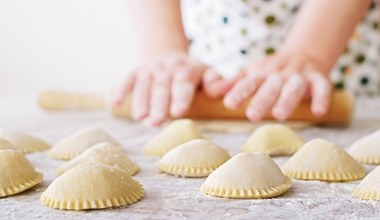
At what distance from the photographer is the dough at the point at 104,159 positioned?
42.4 inches

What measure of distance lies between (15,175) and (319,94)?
0.87 m

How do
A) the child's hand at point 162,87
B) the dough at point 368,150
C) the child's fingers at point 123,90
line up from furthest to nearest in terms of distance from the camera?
the child's fingers at point 123,90
the child's hand at point 162,87
the dough at point 368,150

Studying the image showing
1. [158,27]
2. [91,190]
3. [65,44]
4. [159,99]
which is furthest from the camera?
[65,44]

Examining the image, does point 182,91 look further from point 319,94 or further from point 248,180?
point 248,180

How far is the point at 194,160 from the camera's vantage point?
3.58ft

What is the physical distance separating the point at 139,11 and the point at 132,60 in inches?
59.2

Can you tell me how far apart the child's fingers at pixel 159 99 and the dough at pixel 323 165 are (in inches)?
22.7

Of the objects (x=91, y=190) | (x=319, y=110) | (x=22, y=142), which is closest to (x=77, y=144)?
(x=22, y=142)

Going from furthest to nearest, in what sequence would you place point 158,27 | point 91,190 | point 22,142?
point 158,27
point 22,142
point 91,190

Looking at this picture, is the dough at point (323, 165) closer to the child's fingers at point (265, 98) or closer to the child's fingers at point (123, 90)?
the child's fingers at point (265, 98)

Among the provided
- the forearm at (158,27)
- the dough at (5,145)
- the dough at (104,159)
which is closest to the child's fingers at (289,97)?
the forearm at (158,27)

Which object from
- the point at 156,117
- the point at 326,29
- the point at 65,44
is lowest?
the point at 156,117

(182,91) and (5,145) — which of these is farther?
(182,91)

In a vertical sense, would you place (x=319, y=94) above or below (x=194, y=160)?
above
